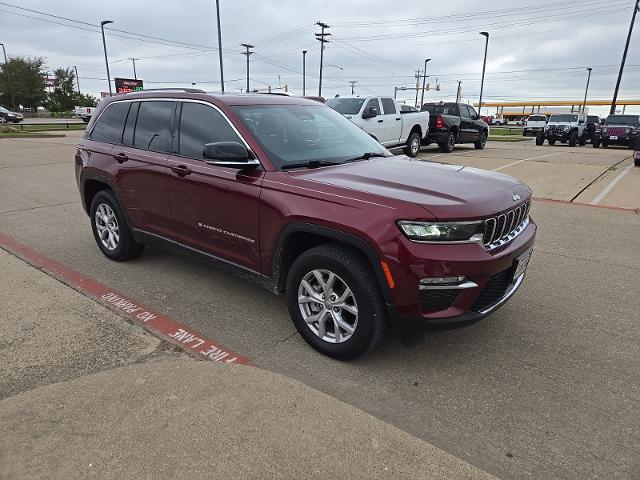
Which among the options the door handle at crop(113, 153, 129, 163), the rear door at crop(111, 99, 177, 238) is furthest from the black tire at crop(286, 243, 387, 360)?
the door handle at crop(113, 153, 129, 163)

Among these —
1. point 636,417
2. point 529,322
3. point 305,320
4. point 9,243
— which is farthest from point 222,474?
point 9,243

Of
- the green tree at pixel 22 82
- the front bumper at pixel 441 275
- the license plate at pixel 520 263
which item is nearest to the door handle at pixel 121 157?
the front bumper at pixel 441 275

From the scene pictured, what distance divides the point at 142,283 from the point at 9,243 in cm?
240

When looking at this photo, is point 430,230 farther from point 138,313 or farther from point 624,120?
point 624,120

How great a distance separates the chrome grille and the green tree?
71.7 m

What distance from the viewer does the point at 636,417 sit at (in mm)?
2686

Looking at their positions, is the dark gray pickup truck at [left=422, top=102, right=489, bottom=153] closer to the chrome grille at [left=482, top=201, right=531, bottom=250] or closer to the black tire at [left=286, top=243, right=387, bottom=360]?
the chrome grille at [left=482, top=201, right=531, bottom=250]

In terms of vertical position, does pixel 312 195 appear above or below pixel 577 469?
above

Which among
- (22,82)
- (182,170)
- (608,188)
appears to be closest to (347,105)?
(608,188)

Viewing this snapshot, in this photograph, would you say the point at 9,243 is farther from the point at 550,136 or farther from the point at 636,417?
the point at 550,136

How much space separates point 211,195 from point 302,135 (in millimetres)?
887

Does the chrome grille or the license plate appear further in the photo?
the license plate

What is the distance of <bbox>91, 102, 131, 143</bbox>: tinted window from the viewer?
15.8ft

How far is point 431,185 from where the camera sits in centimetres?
315
